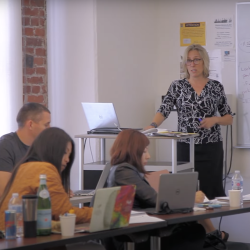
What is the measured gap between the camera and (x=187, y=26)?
5930 mm

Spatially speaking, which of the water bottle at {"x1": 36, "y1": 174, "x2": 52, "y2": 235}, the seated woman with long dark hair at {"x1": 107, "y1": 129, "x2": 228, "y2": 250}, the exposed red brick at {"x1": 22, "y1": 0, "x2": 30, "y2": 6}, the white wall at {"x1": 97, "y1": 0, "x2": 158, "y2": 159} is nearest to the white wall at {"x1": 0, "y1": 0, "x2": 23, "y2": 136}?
the exposed red brick at {"x1": 22, "y1": 0, "x2": 30, "y2": 6}

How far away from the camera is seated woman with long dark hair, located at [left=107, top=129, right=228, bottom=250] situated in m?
3.32

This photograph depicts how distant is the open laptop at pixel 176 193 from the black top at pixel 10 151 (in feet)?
2.91

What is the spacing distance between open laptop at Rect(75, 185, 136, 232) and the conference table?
0.11 ft

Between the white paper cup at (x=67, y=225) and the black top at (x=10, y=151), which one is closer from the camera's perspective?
the white paper cup at (x=67, y=225)

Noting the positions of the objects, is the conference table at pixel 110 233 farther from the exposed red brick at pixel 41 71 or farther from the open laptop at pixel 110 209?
the exposed red brick at pixel 41 71

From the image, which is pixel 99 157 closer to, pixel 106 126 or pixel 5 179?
pixel 106 126

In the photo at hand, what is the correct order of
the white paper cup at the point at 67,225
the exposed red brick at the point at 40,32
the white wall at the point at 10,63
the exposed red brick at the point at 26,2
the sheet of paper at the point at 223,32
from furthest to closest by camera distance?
1. the sheet of paper at the point at 223,32
2. the exposed red brick at the point at 40,32
3. the exposed red brick at the point at 26,2
4. the white wall at the point at 10,63
5. the white paper cup at the point at 67,225

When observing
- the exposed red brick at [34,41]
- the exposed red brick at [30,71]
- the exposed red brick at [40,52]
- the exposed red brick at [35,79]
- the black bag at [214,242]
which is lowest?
the black bag at [214,242]

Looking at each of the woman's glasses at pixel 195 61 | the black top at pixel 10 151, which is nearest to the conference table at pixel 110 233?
the black top at pixel 10 151

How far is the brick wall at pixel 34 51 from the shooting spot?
211 inches

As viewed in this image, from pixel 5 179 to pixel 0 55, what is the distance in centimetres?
192

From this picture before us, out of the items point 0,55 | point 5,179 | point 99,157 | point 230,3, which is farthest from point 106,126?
point 230,3

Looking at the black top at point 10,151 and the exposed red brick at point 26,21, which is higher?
the exposed red brick at point 26,21
